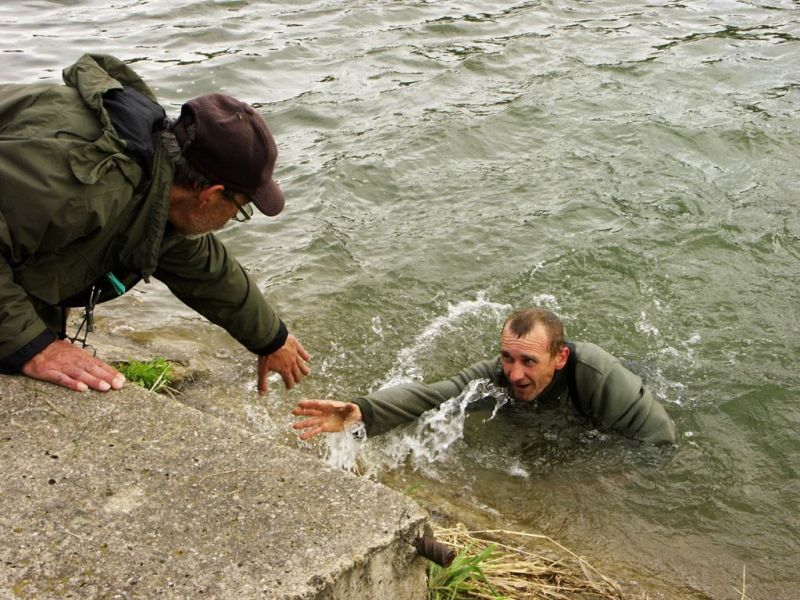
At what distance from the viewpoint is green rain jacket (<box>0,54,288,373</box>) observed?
117 inches

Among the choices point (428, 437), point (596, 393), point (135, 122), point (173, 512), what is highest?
point (135, 122)

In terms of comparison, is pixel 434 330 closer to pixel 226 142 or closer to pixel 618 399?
pixel 618 399

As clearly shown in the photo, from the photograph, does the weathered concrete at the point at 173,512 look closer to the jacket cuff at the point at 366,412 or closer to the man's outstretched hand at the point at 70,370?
the man's outstretched hand at the point at 70,370

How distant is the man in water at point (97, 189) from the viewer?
3.00 m

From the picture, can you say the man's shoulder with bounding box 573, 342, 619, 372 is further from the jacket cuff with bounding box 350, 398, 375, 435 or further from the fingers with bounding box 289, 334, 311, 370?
the fingers with bounding box 289, 334, 311, 370

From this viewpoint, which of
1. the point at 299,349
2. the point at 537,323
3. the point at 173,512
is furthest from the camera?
the point at 537,323

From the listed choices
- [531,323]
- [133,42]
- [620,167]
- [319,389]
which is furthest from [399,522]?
[133,42]

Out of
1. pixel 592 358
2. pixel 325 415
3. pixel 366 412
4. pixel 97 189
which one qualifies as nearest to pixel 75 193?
pixel 97 189

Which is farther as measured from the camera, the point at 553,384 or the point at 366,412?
the point at 553,384

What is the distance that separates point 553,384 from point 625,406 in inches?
18.5

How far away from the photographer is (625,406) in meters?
5.25

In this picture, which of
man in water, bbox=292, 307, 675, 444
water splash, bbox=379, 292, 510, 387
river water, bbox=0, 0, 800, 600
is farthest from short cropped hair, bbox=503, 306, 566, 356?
water splash, bbox=379, 292, 510, 387

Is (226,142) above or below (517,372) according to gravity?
above

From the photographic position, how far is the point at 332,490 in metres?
3.21
